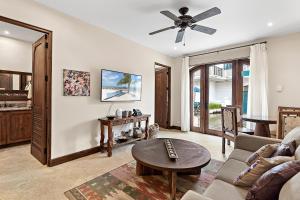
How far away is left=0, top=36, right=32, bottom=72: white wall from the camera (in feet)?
12.5

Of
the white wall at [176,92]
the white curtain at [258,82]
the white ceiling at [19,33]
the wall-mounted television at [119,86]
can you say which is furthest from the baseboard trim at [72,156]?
the white curtain at [258,82]

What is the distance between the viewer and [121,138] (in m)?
3.54

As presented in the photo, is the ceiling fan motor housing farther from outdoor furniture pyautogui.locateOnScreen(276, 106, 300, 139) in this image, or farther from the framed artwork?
outdoor furniture pyautogui.locateOnScreen(276, 106, 300, 139)

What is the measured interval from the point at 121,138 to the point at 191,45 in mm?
3083

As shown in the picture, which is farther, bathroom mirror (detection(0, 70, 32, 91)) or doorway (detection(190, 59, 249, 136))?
doorway (detection(190, 59, 249, 136))

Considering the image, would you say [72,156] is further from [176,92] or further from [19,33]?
[176,92]

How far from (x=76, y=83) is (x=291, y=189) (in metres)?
3.10

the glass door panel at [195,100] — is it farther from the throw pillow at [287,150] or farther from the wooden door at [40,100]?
the wooden door at [40,100]

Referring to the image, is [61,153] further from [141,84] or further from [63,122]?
[141,84]

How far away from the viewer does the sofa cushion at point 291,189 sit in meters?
0.78

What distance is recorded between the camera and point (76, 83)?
297 centimetres

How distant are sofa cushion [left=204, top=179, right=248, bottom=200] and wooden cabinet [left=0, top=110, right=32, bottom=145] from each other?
4.24 m

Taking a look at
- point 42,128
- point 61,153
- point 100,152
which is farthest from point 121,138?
point 42,128

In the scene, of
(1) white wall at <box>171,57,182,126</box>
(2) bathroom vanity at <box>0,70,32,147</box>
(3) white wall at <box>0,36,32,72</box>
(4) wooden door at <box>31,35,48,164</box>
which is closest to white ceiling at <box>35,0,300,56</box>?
(4) wooden door at <box>31,35,48,164</box>
